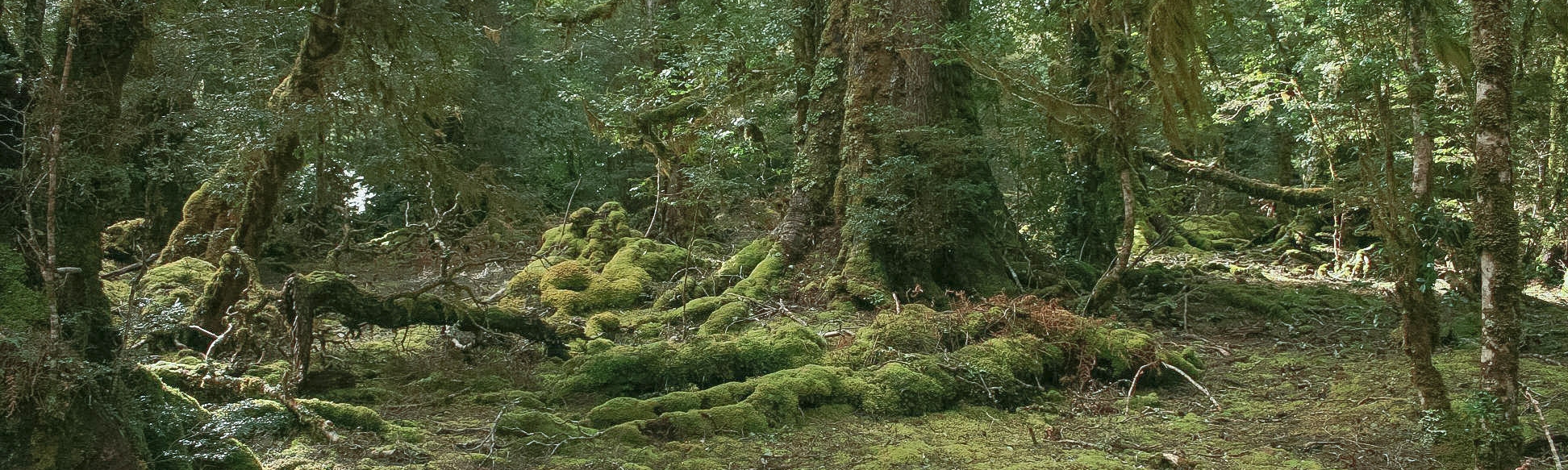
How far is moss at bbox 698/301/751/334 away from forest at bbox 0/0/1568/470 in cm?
7

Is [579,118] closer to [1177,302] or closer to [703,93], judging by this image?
[703,93]

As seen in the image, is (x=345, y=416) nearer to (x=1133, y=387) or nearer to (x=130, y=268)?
(x=130, y=268)

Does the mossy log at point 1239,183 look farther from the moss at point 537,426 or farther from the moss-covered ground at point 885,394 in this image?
the moss at point 537,426

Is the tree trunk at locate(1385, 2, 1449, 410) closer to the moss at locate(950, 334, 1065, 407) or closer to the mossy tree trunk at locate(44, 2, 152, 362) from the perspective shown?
the moss at locate(950, 334, 1065, 407)

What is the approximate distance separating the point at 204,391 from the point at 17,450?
1.73m

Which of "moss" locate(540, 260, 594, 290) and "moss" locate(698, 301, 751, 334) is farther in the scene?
"moss" locate(540, 260, 594, 290)

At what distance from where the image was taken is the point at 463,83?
9.05 m

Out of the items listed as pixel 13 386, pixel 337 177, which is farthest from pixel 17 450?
pixel 337 177

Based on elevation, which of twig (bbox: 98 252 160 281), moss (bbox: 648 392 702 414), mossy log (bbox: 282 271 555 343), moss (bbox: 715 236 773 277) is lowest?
moss (bbox: 648 392 702 414)

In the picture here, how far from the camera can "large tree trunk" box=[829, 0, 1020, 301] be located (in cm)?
964

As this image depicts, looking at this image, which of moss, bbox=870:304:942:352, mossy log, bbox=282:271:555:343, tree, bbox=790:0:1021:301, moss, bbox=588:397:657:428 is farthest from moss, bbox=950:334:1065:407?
mossy log, bbox=282:271:555:343

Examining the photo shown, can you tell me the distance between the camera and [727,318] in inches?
364

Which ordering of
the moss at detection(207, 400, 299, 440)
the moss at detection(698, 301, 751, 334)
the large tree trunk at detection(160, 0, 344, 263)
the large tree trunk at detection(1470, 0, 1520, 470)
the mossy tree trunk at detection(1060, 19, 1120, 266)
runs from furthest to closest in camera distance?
the mossy tree trunk at detection(1060, 19, 1120, 266), the moss at detection(698, 301, 751, 334), the large tree trunk at detection(160, 0, 344, 263), the moss at detection(207, 400, 299, 440), the large tree trunk at detection(1470, 0, 1520, 470)

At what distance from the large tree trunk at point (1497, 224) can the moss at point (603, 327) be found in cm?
703
